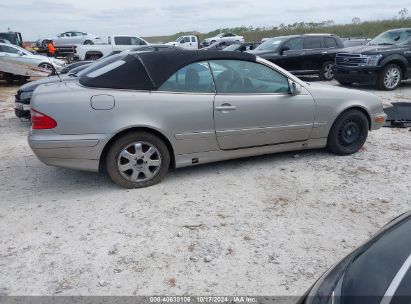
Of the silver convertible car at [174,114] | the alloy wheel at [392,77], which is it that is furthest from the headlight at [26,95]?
the alloy wheel at [392,77]

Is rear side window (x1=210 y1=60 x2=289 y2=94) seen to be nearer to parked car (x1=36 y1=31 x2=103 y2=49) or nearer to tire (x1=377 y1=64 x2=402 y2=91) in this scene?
tire (x1=377 y1=64 x2=402 y2=91)

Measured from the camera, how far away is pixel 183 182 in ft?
15.3

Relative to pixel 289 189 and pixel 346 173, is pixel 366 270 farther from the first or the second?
pixel 346 173

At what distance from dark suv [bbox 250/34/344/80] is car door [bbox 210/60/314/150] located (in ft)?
27.7

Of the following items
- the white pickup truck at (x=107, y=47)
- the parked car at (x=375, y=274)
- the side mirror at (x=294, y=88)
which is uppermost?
the white pickup truck at (x=107, y=47)

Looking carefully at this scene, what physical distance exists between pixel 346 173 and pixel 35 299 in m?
3.78

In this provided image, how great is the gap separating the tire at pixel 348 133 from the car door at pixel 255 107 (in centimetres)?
49

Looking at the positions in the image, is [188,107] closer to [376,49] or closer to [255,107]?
[255,107]

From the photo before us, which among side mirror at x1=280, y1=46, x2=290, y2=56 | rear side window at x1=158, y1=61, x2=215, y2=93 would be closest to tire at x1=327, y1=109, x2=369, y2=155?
rear side window at x1=158, y1=61, x2=215, y2=93

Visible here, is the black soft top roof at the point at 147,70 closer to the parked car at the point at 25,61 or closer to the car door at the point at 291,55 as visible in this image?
the parked car at the point at 25,61

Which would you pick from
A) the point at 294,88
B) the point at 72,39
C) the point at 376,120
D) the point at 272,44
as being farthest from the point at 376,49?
the point at 72,39

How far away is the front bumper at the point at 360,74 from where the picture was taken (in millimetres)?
Answer: 10781

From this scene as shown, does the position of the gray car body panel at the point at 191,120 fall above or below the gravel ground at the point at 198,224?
above

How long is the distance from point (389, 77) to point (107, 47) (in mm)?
16253
